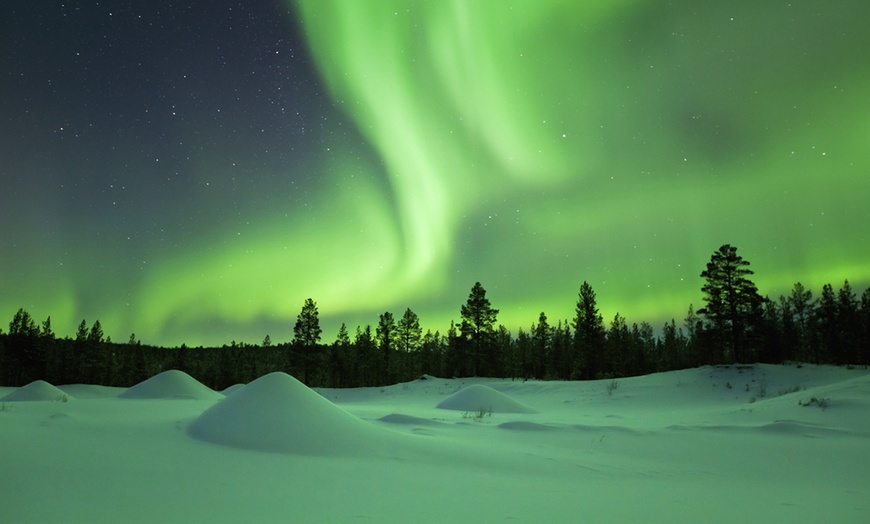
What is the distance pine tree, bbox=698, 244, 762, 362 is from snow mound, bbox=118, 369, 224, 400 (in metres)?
33.8

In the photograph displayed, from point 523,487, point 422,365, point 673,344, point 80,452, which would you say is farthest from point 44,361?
point 673,344

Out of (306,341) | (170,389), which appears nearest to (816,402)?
(170,389)

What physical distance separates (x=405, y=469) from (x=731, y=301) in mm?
35424

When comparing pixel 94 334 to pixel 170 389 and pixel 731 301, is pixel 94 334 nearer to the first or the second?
pixel 170 389

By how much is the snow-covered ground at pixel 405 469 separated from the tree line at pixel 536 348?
81.0ft

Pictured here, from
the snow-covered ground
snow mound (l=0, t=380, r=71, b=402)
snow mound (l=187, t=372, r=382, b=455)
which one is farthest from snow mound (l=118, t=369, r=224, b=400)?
snow mound (l=187, t=372, r=382, b=455)

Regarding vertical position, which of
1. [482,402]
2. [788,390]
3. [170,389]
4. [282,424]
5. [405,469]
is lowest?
[482,402]

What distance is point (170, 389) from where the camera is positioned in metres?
23.8

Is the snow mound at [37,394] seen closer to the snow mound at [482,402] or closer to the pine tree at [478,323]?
the snow mound at [482,402]

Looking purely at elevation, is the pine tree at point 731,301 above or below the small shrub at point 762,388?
above

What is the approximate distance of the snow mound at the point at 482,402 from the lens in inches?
798

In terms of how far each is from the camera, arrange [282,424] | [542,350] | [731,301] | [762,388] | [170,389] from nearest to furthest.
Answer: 1. [282,424]
2. [762,388]
3. [170,389]
4. [731,301]
5. [542,350]

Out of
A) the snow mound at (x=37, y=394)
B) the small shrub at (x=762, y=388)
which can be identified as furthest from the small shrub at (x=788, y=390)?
the snow mound at (x=37, y=394)

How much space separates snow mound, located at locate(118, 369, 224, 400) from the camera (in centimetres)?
2283
